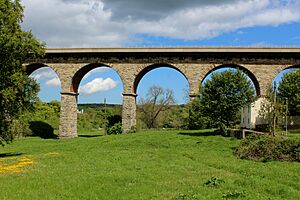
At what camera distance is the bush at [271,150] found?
1792 centimetres

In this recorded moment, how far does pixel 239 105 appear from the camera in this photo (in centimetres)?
3133

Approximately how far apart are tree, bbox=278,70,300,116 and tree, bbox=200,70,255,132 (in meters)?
7.66

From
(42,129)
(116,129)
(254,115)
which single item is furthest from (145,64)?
(42,129)

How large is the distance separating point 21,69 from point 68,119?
19.5 meters

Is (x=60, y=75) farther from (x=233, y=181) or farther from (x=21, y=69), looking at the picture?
(x=233, y=181)

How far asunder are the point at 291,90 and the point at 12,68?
27281 mm

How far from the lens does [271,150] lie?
1855cm

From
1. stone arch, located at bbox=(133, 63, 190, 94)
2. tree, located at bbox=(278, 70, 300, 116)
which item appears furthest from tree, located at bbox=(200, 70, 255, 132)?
stone arch, located at bbox=(133, 63, 190, 94)

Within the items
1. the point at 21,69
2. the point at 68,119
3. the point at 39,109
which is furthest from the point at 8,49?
the point at 68,119

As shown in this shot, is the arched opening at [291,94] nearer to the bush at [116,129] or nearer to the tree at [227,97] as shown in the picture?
the tree at [227,97]

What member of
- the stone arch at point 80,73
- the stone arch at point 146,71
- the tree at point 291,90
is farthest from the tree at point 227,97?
the stone arch at point 80,73

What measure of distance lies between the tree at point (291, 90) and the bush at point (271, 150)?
61.9ft

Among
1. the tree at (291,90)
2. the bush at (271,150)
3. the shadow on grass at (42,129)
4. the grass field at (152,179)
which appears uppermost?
the tree at (291,90)

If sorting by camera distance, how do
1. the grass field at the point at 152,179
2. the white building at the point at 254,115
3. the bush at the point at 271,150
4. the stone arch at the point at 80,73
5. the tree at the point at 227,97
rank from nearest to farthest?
the grass field at the point at 152,179 → the bush at the point at 271,150 → the tree at the point at 227,97 → the white building at the point at 254,115 → the stone arch at the point at 80,73
